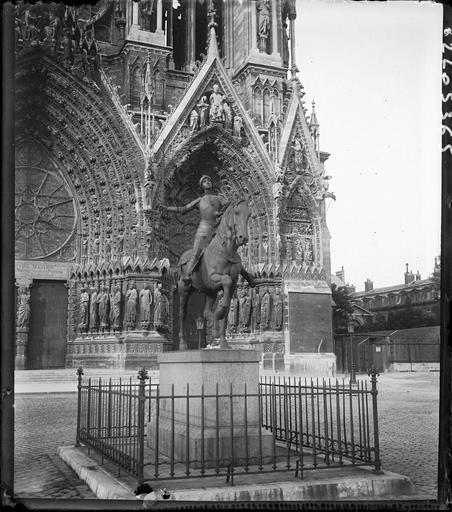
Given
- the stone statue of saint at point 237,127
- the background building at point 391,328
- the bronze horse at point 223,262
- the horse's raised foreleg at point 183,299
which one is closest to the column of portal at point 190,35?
the stone statue of saint at point 237,127

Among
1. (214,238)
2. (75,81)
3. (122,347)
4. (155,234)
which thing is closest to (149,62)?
(75,81)

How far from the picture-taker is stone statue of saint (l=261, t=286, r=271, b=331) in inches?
912

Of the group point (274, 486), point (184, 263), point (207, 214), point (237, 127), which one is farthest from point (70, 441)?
point (237, 127)

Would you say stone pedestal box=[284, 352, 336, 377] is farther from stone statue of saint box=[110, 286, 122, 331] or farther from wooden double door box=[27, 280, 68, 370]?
wooden double door box=[27, 280, 68, 370]

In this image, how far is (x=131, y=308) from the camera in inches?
843

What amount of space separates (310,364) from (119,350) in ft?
23.0

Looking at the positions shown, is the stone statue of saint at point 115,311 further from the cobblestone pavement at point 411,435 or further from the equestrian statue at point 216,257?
the equestrian statue at point 216,257

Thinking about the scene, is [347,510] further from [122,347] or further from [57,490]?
[122,347]

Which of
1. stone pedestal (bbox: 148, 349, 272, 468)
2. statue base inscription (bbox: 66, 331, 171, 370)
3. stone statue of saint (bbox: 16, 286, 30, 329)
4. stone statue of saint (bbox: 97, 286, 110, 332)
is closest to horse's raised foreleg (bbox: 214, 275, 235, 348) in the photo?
stone pedestal (bbox: 148, 349, 272, 468)

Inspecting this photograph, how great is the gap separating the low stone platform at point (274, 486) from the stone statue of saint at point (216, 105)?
1835cm

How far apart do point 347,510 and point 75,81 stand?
19812 millimetres

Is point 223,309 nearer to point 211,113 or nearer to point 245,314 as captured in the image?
point 245,314

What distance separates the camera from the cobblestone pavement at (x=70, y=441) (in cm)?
687

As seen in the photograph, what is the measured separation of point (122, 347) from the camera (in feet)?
69.3
